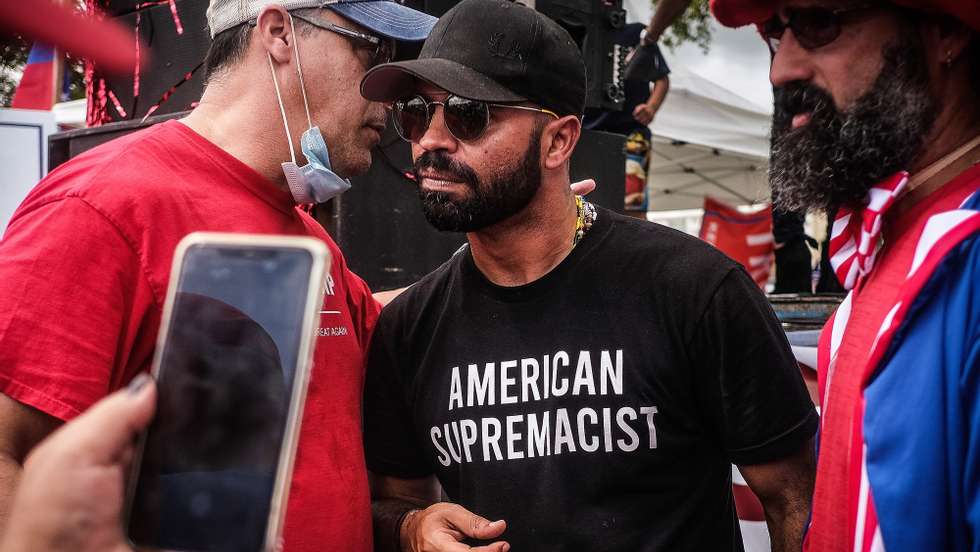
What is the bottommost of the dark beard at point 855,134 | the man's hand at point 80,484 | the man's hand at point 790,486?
the man's hand at point 790,486

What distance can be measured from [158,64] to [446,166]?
212cm

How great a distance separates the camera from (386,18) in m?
2.58

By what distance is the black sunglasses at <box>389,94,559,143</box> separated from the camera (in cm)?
226

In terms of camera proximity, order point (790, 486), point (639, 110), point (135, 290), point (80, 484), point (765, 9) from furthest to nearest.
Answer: point (639, 110) < point (790, 486) < point (135, 290) < point (765, 9) < point (80, 484)

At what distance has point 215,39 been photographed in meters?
2.51

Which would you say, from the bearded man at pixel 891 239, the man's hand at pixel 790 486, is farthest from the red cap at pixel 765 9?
the man's hand at pixel 790 486

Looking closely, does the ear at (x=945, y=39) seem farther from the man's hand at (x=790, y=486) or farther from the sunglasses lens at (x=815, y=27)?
the man's hand at (x=790, y=486)

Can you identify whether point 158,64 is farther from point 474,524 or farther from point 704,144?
point 704,144

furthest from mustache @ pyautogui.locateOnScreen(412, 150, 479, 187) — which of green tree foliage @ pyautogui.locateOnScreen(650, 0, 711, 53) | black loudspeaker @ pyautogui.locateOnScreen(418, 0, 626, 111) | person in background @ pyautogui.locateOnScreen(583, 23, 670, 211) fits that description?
green tree foliage @ pyautogui.locateOnScreen(650, 0, 711, 53)

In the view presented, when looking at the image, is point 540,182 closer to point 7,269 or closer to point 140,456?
point 7,269

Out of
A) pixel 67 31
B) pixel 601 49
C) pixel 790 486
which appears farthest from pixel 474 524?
pixel 601 49

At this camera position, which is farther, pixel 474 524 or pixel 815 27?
pixel 474 524

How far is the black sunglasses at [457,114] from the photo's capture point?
7.41 ft

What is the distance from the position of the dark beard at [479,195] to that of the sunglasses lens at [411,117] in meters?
0.09
